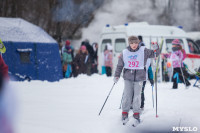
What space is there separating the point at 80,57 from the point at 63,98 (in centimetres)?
584

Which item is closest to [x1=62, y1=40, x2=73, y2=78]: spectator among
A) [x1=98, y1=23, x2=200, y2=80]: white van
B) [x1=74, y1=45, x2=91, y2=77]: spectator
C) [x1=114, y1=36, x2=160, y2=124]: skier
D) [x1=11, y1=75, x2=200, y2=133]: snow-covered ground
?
[x1=74, y1=45, x2=91, y2=77]: spectator

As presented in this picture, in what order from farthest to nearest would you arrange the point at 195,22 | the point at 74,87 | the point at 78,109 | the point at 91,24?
the point at 195,22 → the point at 91,24 → the point at 74,87 → the point at 78,109

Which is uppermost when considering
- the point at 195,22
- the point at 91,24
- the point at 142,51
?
the point at 142,51

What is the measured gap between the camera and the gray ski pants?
6.05 meters

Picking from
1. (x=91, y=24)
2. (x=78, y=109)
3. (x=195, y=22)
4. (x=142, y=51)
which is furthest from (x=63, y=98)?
(x=195, y=22)

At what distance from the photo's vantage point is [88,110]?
287 inches

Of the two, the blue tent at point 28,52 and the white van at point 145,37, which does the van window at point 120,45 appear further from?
the blue tent at point 28,52

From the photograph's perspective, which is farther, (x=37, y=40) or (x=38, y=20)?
(x=38, y=20)

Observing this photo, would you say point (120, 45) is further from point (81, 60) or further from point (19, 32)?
point (19, 32)

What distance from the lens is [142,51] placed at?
19.9 ft

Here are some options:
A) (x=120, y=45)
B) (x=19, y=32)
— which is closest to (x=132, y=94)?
(x=19, y=32)

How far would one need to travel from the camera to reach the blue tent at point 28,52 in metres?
12.6

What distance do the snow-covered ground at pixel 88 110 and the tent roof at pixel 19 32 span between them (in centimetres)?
214

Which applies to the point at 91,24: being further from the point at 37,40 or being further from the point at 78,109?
the point at 78,109
